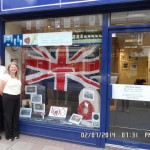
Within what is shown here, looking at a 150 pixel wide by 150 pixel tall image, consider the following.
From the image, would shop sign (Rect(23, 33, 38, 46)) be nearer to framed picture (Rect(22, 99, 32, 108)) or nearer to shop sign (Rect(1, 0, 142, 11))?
shop sign (Rect(1, 0, 142, 11))

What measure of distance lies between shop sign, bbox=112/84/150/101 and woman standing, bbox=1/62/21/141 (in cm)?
203

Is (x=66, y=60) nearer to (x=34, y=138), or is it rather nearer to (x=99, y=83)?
(x=99, y=83)

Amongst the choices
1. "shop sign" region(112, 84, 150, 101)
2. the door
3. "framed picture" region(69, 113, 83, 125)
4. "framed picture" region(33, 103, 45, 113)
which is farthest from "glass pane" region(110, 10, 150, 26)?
"framed picture" region(33, 103, 45, 113)

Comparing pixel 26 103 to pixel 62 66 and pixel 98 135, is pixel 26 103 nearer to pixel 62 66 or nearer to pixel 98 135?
pixel 62 66

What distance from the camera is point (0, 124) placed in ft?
17.5

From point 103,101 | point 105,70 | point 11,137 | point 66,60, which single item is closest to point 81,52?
point 66,60

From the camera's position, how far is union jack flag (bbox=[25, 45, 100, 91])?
16.3 ft

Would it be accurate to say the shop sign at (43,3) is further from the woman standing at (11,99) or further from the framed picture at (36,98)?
the framed picture at (36,98)

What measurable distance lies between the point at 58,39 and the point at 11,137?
2364mm

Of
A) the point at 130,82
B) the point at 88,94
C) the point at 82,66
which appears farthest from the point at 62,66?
the point at 130,82

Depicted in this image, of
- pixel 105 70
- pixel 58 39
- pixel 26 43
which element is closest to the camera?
pixel 105 70

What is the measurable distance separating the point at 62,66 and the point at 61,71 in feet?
0.39

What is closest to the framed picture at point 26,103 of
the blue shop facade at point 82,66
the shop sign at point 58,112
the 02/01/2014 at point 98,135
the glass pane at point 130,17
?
the blue shop facade at point 82,66

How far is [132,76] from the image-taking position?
14.6 feet
